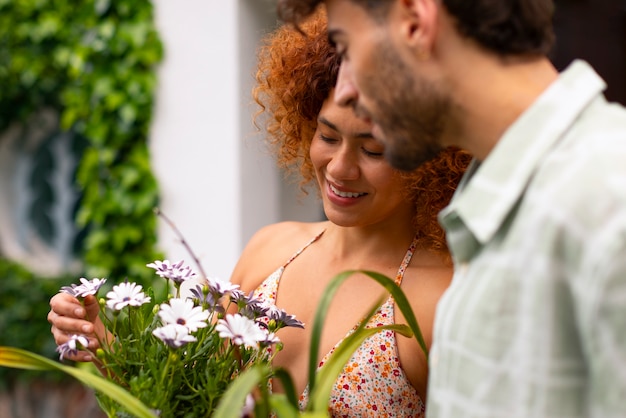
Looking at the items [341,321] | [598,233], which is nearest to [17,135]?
[341,321]

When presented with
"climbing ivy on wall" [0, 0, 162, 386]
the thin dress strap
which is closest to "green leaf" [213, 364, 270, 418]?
the thin dress strap

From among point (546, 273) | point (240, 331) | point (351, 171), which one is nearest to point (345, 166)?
point (351, 171)

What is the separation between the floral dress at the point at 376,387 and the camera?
178 centimetres

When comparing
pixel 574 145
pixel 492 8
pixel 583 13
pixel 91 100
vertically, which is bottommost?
pixel 91 100

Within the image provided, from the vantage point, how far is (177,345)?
134 cm

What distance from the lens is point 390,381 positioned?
179 centimetres

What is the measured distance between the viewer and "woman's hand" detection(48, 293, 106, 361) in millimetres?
1638

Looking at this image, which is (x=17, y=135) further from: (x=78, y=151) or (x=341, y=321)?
(x=341, y=321)

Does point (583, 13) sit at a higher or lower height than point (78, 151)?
higher

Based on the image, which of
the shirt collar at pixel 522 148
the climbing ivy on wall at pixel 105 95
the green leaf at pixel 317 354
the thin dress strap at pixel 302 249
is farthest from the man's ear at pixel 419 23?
the climbing ivy on wall at pixel 105 95

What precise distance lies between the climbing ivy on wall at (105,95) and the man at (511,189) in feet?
8.79

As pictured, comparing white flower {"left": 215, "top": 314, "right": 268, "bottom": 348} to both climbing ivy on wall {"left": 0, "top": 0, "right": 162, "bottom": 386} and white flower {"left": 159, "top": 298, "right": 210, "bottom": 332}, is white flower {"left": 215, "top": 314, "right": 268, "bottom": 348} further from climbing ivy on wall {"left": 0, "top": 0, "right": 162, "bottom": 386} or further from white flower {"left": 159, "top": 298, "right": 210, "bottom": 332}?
climbing ivy on wall {"left": 0, "top": 0, "right": 162, "bottom": 386}

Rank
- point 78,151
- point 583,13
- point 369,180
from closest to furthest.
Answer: point 369,180, point 583,13, point 78,151

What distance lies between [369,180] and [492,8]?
67 cm
